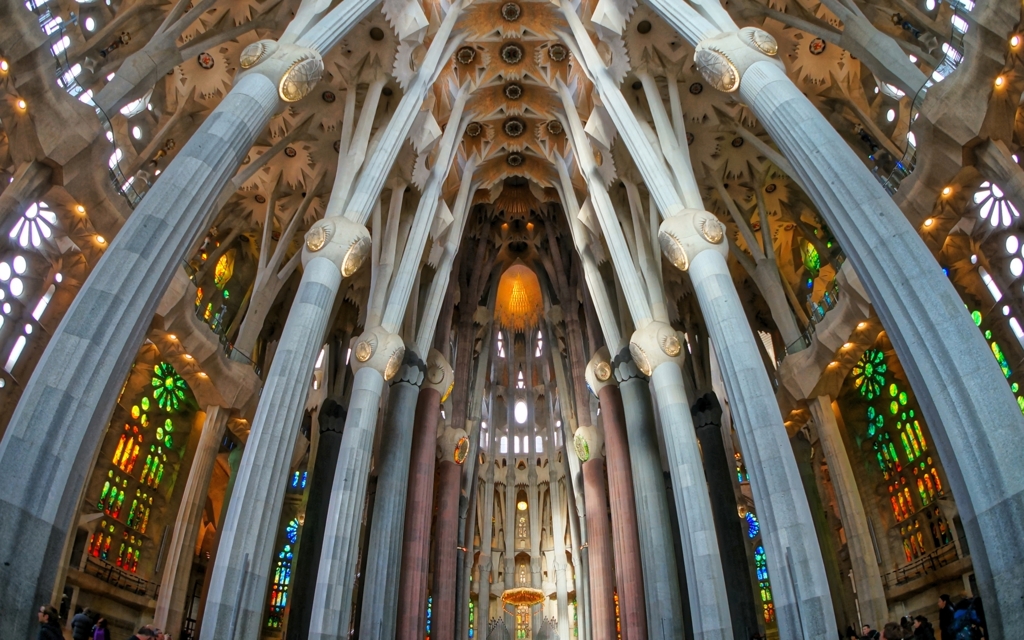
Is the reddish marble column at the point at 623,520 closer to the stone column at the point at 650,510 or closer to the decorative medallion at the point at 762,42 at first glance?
the stone column at the point at 650,510

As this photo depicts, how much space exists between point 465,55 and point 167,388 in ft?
48.3

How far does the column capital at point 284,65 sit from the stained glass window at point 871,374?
1698cm

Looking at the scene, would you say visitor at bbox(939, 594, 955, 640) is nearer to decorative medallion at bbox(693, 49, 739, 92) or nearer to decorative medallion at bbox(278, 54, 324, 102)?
decorative medallion at bbox(693, 49, 739, 92)

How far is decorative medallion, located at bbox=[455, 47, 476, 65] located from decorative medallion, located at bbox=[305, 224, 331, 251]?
1039 centimetres

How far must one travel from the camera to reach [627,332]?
68.9ft

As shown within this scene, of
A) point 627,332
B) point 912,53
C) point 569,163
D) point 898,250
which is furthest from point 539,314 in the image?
point 898,250

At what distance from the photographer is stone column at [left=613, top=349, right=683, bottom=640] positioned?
635 inches

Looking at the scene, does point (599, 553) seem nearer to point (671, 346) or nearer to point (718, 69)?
point (671, 346)

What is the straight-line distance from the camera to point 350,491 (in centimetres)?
1430

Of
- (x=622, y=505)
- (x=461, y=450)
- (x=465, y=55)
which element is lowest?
(x=622, y=505)

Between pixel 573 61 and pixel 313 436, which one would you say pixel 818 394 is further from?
pixel 313 436

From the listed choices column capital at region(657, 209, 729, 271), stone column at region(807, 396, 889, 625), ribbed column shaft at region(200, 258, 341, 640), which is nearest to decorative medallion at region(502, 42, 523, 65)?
column capital at region(657, 209, 729, 271)

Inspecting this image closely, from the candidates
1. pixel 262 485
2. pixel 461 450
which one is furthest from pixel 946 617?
pixel 461 450

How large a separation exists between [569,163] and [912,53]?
1208 centimetres
